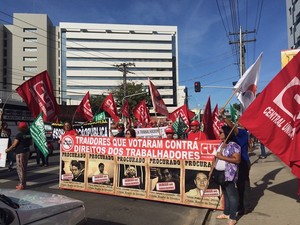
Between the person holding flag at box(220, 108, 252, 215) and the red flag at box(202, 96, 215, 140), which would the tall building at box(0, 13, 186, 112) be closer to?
the red flag at box(202, 96, 215, 140)

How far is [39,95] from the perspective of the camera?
1109cm

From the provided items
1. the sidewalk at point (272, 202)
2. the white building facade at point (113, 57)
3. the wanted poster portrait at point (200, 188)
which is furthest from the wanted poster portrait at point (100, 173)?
the white building facade at point (113, 57)

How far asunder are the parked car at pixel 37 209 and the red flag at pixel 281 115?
129 inches

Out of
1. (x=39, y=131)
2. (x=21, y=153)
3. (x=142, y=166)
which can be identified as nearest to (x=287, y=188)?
(x=142, y=166)

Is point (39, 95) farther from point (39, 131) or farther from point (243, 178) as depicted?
point (243, 178)

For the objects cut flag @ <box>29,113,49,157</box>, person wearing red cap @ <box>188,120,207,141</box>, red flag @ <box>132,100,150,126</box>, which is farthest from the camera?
red flag @ <box>132,100,150,126</box>

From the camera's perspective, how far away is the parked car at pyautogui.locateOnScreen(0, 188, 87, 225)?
3225mm

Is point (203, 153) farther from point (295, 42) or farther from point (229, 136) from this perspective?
point (295, 42)

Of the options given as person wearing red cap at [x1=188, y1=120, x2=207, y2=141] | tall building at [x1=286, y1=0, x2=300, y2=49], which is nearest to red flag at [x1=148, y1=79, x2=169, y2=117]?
person wearing red cap at [x1=188, y1=120, x2=207, y2=141]

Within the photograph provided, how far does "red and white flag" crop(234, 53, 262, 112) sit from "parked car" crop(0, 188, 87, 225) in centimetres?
432

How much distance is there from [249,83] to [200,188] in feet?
7.57

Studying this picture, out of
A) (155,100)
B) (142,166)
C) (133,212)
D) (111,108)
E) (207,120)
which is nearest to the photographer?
(133,212)

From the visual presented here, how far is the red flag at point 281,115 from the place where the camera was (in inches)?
234

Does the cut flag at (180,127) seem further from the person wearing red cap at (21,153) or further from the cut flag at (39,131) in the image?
the person wearing red cap at (21,153)
